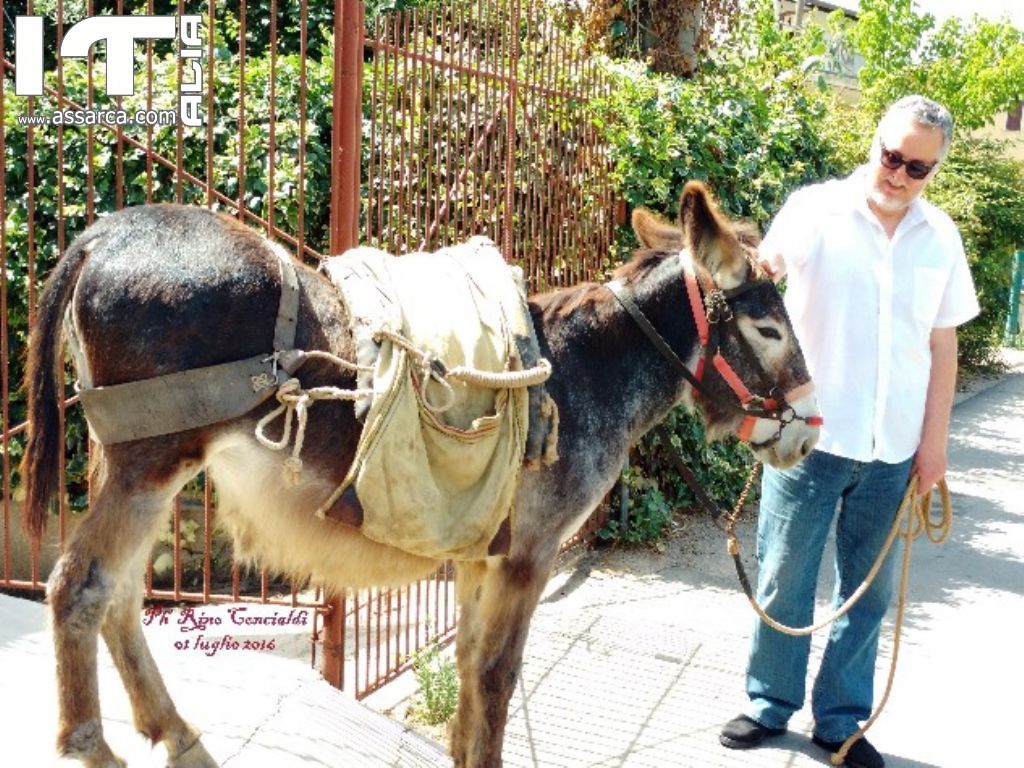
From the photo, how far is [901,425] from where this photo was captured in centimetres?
420

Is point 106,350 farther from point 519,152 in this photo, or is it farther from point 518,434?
point 519,152

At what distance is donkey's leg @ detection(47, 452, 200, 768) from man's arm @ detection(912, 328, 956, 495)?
2.84 m

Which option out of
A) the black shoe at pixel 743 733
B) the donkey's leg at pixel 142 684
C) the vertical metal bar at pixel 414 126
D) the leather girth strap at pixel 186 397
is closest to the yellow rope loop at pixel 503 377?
the leather girth strap at pixel 186 397

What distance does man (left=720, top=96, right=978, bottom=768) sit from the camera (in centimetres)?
414

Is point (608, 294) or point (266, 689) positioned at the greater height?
point (608, 294)

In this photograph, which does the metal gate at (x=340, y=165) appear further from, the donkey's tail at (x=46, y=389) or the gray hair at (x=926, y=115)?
the gray hair at (x=926, y=115)

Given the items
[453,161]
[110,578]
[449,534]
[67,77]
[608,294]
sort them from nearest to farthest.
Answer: [110,578] → [449,534] → [608,294] → [453,161] → [67,77]

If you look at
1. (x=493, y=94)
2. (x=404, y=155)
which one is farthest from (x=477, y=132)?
(x=404, y=155)

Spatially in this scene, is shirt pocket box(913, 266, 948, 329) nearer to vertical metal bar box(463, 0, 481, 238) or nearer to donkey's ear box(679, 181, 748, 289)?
donkey's ear box(679, 181, 748, 289)

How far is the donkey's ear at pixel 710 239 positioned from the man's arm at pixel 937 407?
1.17m

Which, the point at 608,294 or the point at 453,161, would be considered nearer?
the point at 608,294

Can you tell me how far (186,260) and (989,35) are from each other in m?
21.6

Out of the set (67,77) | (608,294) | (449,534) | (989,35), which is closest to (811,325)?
(608,294)

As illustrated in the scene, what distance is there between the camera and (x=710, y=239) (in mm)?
3486
